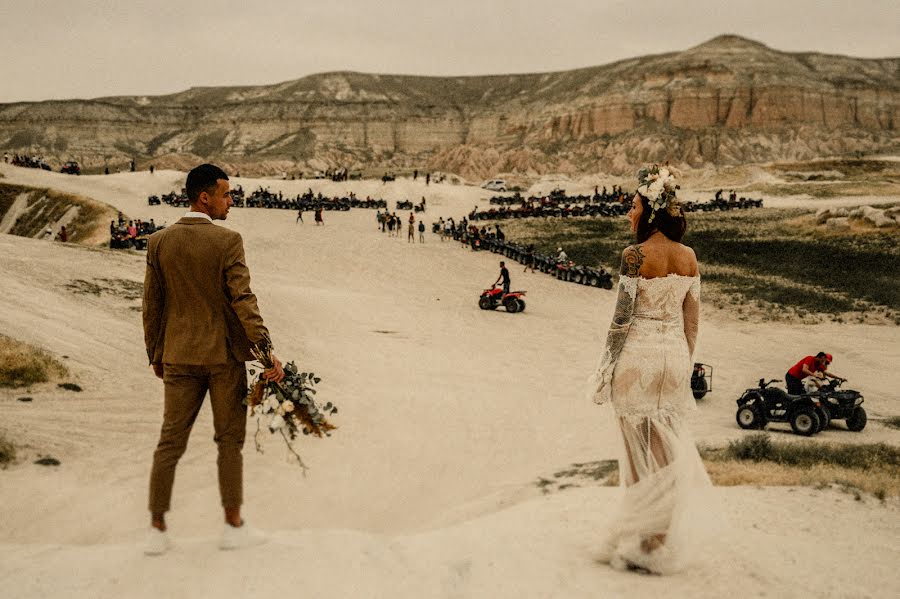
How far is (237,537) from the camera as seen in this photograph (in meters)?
4.16

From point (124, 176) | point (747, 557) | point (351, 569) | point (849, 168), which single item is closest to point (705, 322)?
point (747, 557)

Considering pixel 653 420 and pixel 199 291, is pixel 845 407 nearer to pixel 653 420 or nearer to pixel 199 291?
pixel 653 420

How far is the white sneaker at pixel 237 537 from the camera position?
415 centimetres

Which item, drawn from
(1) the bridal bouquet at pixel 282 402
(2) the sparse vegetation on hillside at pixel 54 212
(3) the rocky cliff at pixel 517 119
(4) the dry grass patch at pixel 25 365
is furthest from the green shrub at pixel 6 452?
(3) the rocky cliff at pixel 517 119

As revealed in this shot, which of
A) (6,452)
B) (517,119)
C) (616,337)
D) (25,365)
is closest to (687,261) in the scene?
(616,337)

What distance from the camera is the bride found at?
419 cm

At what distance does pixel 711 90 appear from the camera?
4532 inches

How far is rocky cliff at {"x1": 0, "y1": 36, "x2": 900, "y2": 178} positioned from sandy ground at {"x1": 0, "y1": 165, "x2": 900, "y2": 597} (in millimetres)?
93863

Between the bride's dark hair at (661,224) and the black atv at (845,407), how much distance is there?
688 cm

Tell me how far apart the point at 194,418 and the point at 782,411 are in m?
8.90

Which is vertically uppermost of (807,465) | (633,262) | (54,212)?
(633,262)

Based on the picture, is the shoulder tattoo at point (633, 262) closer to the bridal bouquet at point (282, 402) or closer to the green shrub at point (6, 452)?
the bridal bouquet at point (282, 402)

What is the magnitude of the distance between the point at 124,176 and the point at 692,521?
6482cm

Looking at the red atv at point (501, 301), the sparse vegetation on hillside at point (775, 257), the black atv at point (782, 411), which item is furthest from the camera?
the sparse vegetation on hillside at point (775, 257)
